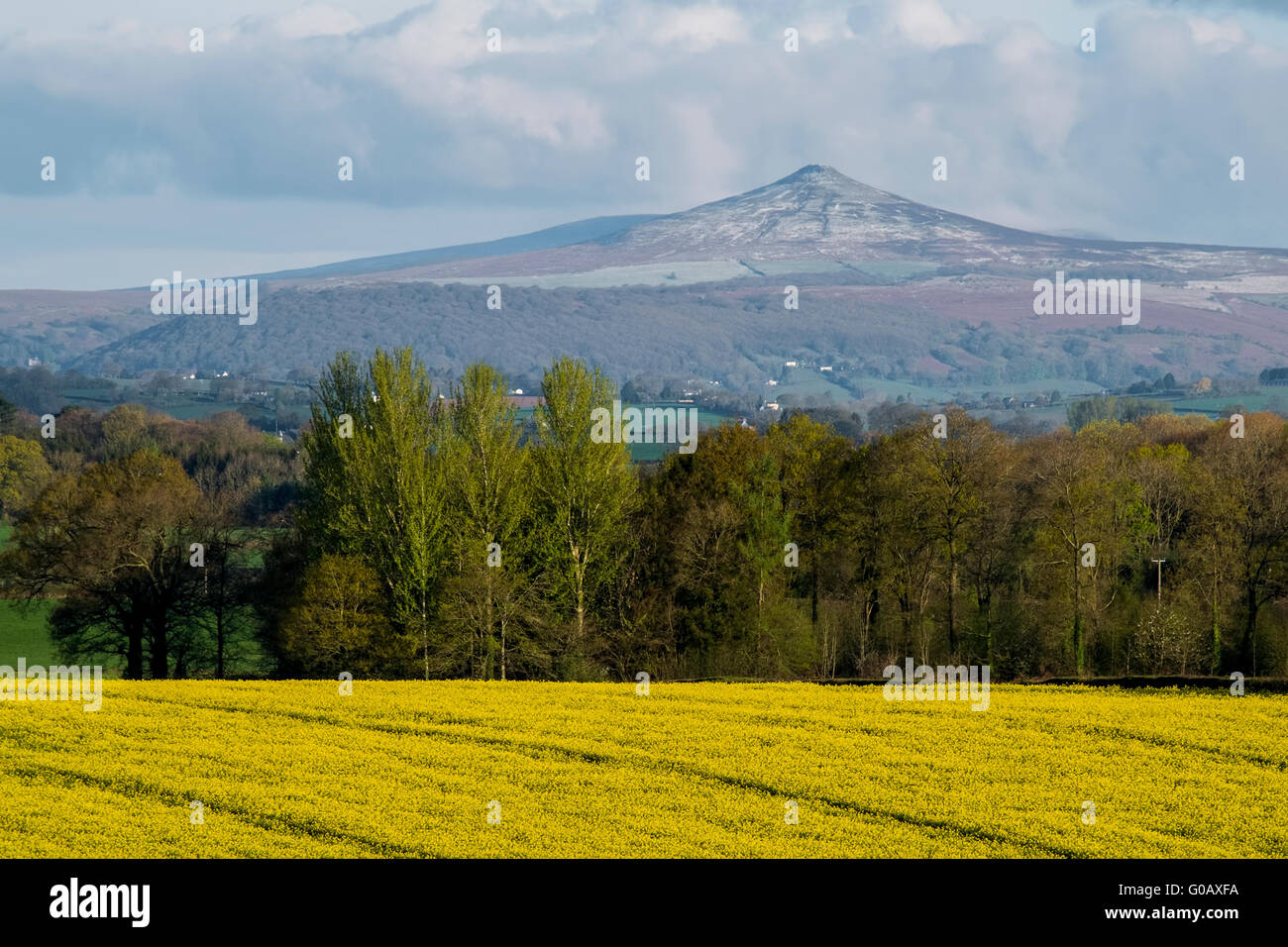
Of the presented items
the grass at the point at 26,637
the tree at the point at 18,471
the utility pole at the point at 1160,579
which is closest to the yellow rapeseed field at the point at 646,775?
the utility pole at the point at 1160,579

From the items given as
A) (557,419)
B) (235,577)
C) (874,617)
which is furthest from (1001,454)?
(235,577)

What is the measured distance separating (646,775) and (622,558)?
29933 mm

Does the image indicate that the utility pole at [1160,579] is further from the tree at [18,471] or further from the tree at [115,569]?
the tree at [18,471]

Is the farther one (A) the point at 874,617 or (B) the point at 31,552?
(A) the point at 874,617

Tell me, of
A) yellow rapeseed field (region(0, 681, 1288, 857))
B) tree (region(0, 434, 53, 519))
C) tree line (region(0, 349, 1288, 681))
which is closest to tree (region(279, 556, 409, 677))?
tree line (region(0, 349, 1288, 681))

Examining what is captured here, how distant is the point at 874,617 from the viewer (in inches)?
2589

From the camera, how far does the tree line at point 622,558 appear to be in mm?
56250

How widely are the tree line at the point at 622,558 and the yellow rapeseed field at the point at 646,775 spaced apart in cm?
1280

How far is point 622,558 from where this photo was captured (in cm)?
6159

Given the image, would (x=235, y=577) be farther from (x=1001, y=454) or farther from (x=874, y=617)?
(x=1001, y=454)

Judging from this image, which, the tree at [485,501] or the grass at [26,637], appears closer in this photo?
the tree at [485,501]

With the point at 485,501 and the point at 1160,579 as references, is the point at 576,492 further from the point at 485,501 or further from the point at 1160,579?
the point at 1160,579

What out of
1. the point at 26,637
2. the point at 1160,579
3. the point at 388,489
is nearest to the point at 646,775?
the point at 388,489
